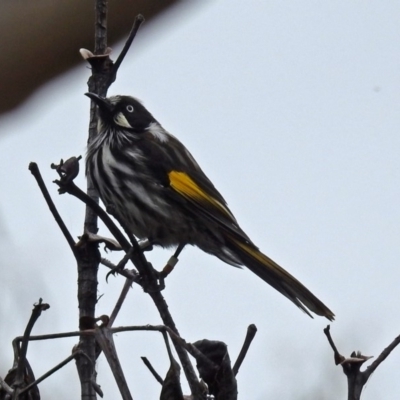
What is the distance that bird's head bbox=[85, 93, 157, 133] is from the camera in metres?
4.21

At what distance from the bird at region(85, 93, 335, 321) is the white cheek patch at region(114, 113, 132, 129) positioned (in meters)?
0.20

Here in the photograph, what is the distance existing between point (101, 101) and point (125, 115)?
1.01 meters

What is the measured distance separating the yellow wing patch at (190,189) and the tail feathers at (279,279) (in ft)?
0.67

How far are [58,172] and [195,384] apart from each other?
0.49m

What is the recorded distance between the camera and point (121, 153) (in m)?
3.96

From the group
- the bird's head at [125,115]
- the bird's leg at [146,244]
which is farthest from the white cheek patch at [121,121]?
the bird's leg at [146,244]

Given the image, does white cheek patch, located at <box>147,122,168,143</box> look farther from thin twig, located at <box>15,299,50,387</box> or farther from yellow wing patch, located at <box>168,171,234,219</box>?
thin twig, located at <box>15,299,50,387</box>

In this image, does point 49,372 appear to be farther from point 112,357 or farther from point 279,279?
point 279,279

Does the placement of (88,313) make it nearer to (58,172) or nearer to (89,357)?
(89,357)

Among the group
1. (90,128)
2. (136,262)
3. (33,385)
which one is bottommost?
(33,385)

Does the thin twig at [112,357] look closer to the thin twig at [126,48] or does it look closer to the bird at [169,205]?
the thin twig at [126,48]

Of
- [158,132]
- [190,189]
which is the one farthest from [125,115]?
[190,189]

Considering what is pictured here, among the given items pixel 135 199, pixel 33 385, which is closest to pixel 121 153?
pixel 135 199

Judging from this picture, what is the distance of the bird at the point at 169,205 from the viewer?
3.78 meters
